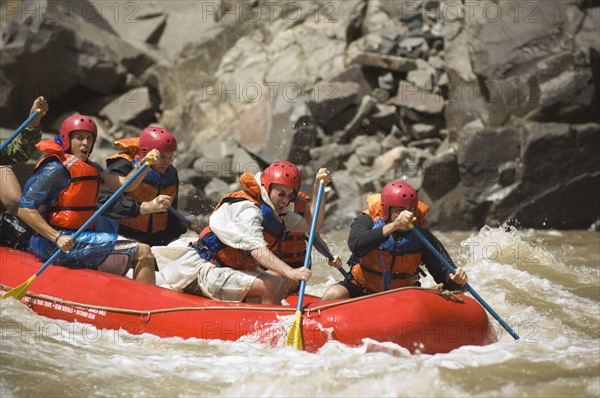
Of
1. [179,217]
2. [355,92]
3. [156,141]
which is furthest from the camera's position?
[355,92]

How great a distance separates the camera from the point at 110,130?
1567 centimetres

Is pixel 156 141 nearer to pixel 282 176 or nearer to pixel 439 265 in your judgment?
pixel 282 176

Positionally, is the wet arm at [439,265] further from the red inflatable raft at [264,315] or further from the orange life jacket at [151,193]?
the orange life jacket at [151,193]

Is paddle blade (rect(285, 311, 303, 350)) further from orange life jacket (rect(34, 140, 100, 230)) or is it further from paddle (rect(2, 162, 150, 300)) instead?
orange life jacket (rect(34, 140, 100, 230))

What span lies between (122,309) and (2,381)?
1.19m

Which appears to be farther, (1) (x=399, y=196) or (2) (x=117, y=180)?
(2) (x=117, y=180)

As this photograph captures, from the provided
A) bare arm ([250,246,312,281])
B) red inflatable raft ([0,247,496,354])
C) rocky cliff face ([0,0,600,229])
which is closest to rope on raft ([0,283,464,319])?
red inflatable raft ([0,247,496,354])

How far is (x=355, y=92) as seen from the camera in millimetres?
13297

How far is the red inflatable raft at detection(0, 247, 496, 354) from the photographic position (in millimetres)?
5770

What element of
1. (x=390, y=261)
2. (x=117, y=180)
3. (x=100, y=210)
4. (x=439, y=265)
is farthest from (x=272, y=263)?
(x=117, y=180)

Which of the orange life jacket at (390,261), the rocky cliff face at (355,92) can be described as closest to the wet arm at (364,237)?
the orange life jacket at (390,261)

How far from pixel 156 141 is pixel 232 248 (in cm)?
125

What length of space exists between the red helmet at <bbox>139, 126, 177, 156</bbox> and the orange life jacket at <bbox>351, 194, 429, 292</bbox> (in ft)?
5.69

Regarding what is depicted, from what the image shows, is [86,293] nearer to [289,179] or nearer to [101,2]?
[289,179]
